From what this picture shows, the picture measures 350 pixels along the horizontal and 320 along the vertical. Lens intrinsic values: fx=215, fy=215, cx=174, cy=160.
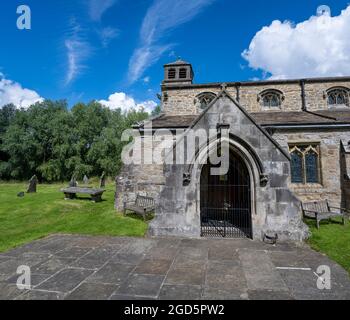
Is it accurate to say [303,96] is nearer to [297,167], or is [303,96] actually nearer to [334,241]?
[297,167]

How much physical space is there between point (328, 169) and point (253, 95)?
8.39 m

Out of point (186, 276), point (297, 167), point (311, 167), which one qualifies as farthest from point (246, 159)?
point (311, 167)

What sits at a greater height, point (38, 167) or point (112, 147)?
point (112, 147)

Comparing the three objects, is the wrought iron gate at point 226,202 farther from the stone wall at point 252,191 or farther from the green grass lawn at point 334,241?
the green grass lawn at point 334,241

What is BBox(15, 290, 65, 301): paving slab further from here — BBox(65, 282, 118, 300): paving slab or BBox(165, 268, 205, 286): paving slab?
BBox(165, 268, 205, 286): paving slab

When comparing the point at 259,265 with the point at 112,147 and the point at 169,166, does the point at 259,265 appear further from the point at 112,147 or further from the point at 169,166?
the point at 112,147

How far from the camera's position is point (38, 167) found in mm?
37125

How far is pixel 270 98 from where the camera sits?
1791 centimetres

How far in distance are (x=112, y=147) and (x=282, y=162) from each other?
117 feet

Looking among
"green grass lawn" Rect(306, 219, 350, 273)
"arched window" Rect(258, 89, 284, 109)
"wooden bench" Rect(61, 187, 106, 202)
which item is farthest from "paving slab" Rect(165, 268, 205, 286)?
"arched window" Rect(258, 89, 284, 109)

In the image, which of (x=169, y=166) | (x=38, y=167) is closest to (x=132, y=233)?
(x=169, y=166)
